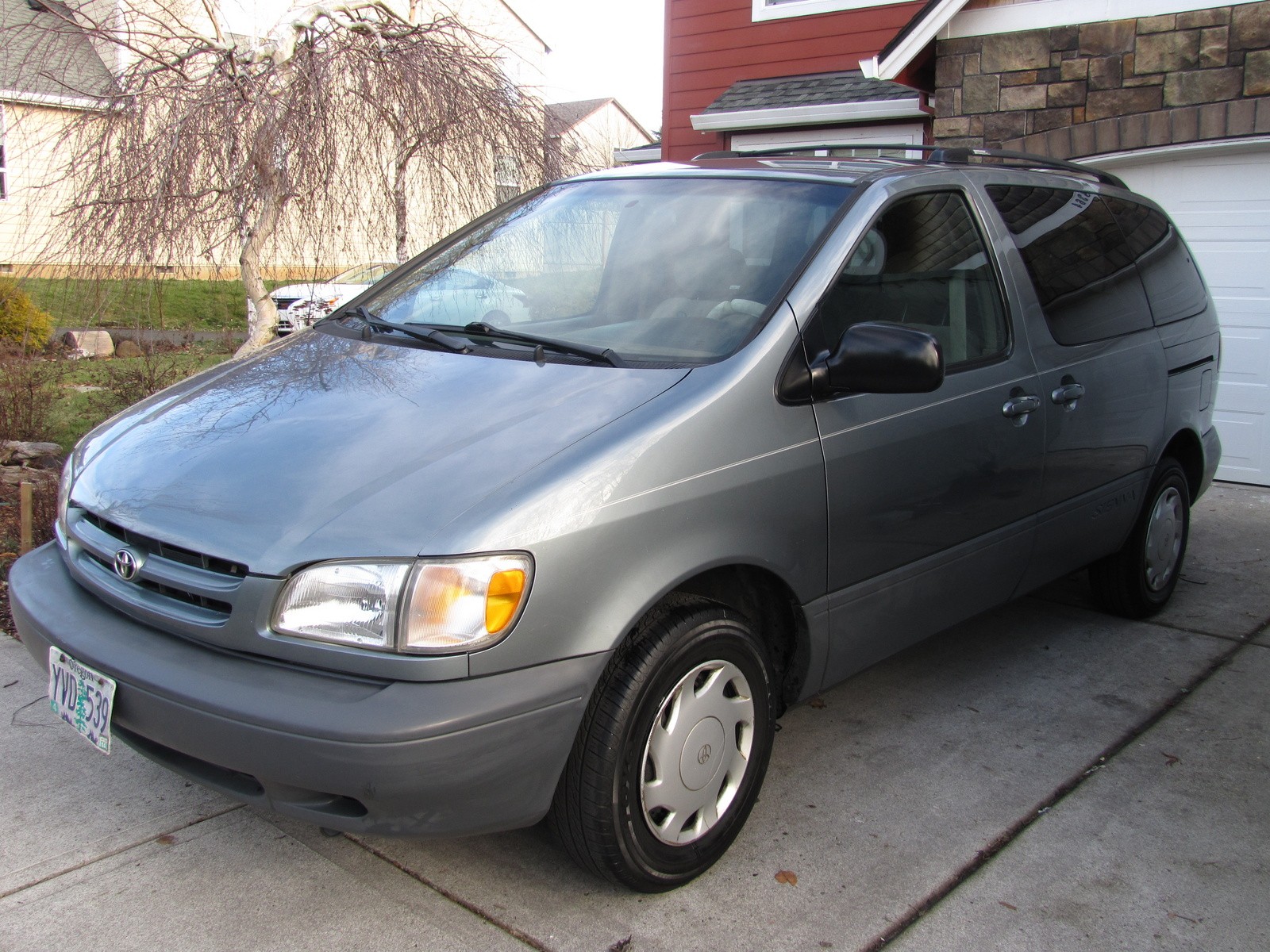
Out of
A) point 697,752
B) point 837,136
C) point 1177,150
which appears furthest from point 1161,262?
point 837,136

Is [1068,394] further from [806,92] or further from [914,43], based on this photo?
[806,92]

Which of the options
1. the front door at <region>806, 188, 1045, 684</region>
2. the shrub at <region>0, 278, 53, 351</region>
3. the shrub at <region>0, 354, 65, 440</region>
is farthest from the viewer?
the shrub at <region>0, 278, 53, 351</region>

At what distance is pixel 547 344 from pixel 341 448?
28.5 inches

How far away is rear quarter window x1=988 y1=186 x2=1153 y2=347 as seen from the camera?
13.2 ft

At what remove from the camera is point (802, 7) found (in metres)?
11.1

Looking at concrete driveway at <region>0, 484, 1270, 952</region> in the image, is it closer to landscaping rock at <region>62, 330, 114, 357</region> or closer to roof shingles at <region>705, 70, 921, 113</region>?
roof shingles at <region>705, 70, 921, 113</region>

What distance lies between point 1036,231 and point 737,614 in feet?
6.77

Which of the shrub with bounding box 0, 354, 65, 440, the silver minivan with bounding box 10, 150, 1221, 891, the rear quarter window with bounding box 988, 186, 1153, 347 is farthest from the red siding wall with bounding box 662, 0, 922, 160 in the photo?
the silver minivan with bounding box 10, 150, 1221, 891

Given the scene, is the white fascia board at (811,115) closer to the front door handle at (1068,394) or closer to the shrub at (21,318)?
the front door handle at (1068,394)

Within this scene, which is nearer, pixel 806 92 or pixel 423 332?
pixel 423 332

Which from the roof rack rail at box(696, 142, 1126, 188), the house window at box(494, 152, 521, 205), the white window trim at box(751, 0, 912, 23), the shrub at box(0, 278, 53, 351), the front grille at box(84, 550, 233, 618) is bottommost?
the front grille at box(84, 550, 233, 618)

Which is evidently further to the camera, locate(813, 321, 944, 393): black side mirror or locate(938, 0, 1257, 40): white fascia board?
locate(938, 0, 1257, 40): white fascia board

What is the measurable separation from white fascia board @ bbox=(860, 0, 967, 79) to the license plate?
7258 mm

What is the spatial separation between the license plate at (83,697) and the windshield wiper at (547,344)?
139cm
